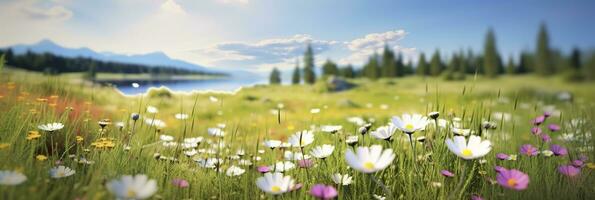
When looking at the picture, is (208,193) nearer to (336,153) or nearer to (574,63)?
(336,153)

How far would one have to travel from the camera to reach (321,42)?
297 cm

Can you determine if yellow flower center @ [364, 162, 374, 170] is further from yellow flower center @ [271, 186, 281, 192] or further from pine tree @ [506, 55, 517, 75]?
pine tree @ [506, 55, 517, 75]

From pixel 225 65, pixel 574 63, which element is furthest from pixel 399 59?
pixel 225 65

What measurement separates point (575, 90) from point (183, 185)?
2570cm

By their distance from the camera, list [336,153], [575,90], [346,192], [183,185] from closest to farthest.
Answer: [183,185]
[346,192]
[336,153]
[575,90]

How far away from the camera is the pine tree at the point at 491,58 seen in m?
31.8

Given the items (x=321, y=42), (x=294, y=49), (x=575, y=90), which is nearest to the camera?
(x=321, y=42)

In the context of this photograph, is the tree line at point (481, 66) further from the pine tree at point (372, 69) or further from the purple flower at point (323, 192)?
the purple flower at point (323, 192)

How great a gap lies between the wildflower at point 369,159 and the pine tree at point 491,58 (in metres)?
33.0

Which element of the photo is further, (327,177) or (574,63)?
(574,63)

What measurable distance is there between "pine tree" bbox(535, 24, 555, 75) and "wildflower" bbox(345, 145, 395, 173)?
25.9 m

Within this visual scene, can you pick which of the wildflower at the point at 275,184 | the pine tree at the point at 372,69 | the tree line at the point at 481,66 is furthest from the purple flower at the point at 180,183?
the pine tree at the point at 372,69

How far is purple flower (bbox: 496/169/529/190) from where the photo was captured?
1.34m

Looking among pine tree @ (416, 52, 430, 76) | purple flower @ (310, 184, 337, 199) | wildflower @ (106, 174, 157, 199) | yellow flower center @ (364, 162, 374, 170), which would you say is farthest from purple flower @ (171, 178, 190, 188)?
pine tree @ (416, 52, 430, 76)
